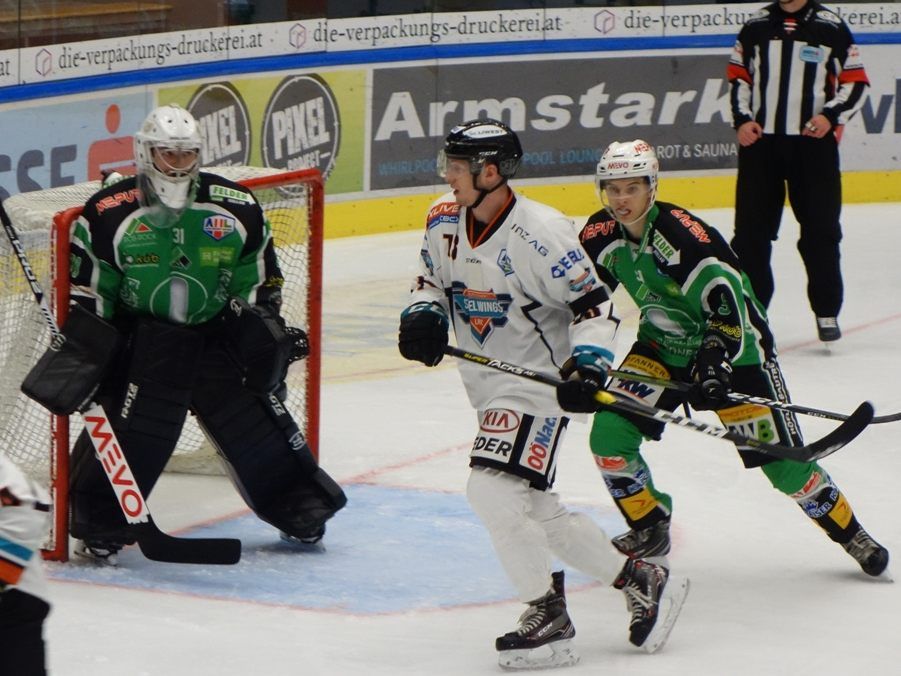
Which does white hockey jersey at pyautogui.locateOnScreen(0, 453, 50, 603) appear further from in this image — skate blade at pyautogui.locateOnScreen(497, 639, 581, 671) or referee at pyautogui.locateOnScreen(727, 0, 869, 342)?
referee at pyautogui.locateOnScreen(727, 0, 869, 342)

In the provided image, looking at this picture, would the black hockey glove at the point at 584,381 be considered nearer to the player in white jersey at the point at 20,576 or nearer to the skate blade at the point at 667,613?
the skate blade at the point at 667,613

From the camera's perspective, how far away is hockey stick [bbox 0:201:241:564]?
4.23 meters

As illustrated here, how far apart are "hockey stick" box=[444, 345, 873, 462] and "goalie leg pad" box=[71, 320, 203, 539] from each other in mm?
811

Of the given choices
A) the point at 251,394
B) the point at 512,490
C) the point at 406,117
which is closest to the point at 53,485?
the point at 251,394

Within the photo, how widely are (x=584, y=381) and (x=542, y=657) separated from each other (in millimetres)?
590

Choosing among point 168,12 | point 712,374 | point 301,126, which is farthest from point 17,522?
point 301,126

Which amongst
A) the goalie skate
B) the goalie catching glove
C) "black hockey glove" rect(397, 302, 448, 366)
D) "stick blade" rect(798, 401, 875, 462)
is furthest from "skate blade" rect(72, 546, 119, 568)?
the goalie skate

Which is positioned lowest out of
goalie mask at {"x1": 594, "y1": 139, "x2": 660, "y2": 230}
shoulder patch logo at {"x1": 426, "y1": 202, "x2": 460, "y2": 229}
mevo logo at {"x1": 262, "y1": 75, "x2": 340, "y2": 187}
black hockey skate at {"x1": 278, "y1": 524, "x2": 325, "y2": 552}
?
black hockey skate at {"x1": 278, "y1": 524, "x2": 325, "y2": 552}

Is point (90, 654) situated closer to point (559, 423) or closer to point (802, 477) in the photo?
point (559, 423)

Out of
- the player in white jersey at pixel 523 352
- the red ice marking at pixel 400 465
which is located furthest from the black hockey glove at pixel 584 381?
the red ice marking at pixel 400 465

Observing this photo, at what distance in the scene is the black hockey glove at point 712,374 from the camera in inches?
156

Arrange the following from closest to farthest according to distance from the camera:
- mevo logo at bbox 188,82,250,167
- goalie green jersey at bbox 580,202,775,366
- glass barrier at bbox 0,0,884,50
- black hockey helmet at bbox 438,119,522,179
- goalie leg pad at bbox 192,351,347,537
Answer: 1. black hockey helmet at bbox 438,119,522,179
2. goalie green jersey at bbox 580,202,775,366
3. goalie leg pad at bbox 192,351,347,537
4. glass barrier at bbox 0,0,884,50
5. mevo logo at bbox 188,82,250,167

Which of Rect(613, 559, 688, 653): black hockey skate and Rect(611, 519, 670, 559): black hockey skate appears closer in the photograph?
Rect(613, 559, 688, 653): black hockey skate

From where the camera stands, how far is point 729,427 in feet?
13.9
